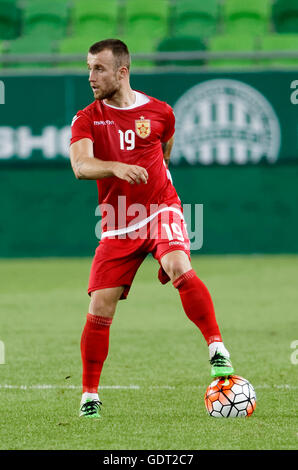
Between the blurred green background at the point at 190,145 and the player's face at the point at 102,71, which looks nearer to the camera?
the player's face at the point at 102,71

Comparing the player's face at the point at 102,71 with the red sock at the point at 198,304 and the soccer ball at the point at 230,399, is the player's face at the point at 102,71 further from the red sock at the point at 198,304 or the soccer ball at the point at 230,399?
the soccer ball at the point at 230,399

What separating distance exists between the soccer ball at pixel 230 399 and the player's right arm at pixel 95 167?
45.0 inches

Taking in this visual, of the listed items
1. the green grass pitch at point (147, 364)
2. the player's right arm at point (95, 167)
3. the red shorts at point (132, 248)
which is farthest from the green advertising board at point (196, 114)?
the player's right arm at point (95, 167)

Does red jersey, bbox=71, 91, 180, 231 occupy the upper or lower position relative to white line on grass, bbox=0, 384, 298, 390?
upper

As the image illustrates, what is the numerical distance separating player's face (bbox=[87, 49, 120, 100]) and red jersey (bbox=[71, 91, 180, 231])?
139 mm

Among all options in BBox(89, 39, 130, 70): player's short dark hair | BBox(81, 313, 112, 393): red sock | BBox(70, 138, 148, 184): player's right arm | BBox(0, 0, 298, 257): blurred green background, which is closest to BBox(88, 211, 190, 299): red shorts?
BBox(81, 313, 112, 393): red sock

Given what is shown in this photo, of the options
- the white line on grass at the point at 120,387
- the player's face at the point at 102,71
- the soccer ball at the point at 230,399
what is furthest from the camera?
the white line on grass at the point at 120,387

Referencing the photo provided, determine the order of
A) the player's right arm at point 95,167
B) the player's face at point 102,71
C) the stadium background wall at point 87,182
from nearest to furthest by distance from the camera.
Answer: the player's right arm at point 95,167 → the player's face at point 102,71 → the stadium background wall at point 87,182

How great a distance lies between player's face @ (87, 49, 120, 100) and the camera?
4953 mm

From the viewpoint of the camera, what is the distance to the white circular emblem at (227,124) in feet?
44.0

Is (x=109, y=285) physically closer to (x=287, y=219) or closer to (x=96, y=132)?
(x=96, y=132)

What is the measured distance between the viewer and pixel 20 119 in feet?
45.0

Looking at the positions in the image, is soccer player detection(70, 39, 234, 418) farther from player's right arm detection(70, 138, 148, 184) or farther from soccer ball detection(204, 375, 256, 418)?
soccer ball detection(204, 375, 256, 418)

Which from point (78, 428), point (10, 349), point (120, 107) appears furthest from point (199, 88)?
point (78, 428)
